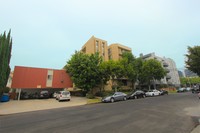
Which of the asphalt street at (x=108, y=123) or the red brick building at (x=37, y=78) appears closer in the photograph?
the asphalt street at (x=108, y=123)

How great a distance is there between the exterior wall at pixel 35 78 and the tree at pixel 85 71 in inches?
153

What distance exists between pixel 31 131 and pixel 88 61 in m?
20.2

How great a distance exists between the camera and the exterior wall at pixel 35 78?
904 inches

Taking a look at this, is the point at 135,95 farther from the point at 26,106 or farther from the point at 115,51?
the point at 115,51

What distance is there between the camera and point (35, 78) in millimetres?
24703

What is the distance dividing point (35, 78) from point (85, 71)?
1081 cm

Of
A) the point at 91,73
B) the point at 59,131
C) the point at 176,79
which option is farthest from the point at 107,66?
the point at 176,79

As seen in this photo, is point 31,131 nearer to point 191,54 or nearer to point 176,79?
point 191,54

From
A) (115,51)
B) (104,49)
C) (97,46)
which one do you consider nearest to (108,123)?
(97,46)

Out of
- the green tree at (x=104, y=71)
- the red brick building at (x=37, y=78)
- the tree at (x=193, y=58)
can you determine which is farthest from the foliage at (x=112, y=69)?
the tree at (x=193, y=58)

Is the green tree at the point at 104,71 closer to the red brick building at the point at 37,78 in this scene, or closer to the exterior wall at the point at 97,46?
the red brick building at the point at 37,78

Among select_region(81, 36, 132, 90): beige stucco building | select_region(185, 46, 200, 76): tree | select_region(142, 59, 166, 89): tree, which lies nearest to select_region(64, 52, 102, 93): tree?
select_region(81, 36, 132, 90): beige stucco building

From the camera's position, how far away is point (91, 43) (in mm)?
36031

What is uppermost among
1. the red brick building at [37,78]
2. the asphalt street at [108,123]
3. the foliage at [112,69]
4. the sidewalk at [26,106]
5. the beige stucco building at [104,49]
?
the beige stucco building at [104,49]
